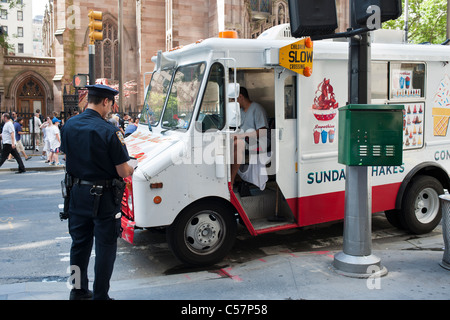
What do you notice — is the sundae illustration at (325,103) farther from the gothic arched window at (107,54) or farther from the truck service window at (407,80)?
the gothic arched window at (107,54)

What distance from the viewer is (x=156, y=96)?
627cm

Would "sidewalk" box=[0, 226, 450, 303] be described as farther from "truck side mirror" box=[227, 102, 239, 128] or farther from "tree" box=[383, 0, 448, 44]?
"tree" box=[383, 0, 448, 44]

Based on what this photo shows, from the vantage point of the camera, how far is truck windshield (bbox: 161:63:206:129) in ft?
17.6

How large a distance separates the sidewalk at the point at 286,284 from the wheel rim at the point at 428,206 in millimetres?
1156

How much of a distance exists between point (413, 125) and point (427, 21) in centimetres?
2586

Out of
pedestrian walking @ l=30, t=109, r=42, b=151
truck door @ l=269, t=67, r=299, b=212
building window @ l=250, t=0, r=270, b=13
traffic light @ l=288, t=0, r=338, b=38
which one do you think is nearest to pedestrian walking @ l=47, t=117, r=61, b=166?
pedestrian walking @ l=30, t=109, r=42, b=151

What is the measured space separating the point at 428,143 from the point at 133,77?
31203 millimetres

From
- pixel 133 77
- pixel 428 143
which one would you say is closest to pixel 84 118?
pixel 428 143

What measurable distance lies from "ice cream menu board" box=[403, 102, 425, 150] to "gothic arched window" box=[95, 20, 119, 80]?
104ft

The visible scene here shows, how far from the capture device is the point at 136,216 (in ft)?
16.5

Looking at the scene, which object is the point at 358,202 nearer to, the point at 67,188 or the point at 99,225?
the point at 99,225

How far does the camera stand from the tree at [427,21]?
28109mm

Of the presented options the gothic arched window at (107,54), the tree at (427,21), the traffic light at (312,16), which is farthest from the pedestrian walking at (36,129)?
the tree at (427,21)
